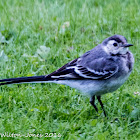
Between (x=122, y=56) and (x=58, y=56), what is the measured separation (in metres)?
1.89

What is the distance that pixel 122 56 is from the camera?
460 centimetres

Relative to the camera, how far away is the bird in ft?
14.8

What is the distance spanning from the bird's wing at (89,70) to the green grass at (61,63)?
507 mm

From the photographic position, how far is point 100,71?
15.1 feet

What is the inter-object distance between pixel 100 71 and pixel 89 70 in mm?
172

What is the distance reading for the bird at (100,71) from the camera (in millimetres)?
4500

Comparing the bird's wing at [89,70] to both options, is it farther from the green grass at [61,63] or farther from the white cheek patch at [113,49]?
the green grass at [61,63]

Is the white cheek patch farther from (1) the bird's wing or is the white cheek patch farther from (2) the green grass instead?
(2) the green grass

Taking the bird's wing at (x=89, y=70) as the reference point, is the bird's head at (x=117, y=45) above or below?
above

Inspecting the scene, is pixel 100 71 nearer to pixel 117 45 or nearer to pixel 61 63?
pixel 117 45

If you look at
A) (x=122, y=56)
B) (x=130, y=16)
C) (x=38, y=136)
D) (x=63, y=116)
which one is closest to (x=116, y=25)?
(x=130, y=16)

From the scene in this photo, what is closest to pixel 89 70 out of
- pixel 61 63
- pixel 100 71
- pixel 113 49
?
pixel 100 71

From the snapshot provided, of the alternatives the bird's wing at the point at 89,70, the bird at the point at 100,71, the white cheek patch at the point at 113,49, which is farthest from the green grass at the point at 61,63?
the white cheek patch at the point at 113,49

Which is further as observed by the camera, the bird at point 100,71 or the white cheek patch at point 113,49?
the white cheek patch at point 113,49
